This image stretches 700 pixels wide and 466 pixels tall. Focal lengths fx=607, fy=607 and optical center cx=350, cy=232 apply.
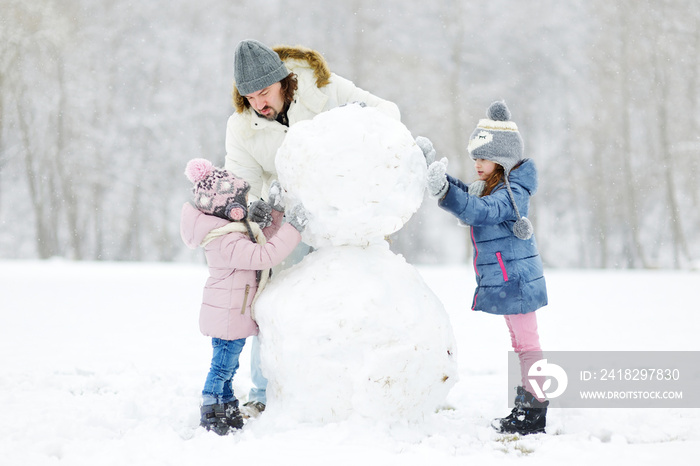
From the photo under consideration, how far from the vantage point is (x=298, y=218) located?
2.91 metres

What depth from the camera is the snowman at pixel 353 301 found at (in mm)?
2701

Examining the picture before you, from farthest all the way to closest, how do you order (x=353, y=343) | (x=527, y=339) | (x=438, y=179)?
1. (x=527, y=339)
2. (x=438, y=179)
3. (x=353, y=343)

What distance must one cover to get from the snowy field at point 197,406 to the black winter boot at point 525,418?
10 centimetres

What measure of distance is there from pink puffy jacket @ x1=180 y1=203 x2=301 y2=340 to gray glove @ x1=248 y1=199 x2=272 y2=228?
8 cm

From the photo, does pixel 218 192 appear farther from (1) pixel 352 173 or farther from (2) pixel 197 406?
(2) pixel 197 406

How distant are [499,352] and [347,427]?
3.11 meters

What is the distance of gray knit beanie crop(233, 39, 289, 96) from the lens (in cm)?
303

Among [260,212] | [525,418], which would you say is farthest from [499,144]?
[525,418]

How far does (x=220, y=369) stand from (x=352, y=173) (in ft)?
3.93

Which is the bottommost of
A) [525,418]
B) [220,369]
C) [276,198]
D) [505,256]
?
[525,418]

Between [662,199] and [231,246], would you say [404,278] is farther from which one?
[662,199]

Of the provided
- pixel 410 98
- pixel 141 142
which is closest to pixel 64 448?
pixel 410 98

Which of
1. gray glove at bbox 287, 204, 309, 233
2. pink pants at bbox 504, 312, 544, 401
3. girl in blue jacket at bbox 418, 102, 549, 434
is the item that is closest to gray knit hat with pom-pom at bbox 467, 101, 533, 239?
girl in blue jacket at bbox 418, 102, 549, 434

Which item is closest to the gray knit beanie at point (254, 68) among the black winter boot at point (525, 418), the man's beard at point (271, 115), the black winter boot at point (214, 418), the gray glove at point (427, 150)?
the man's beard at point (271, 115)
